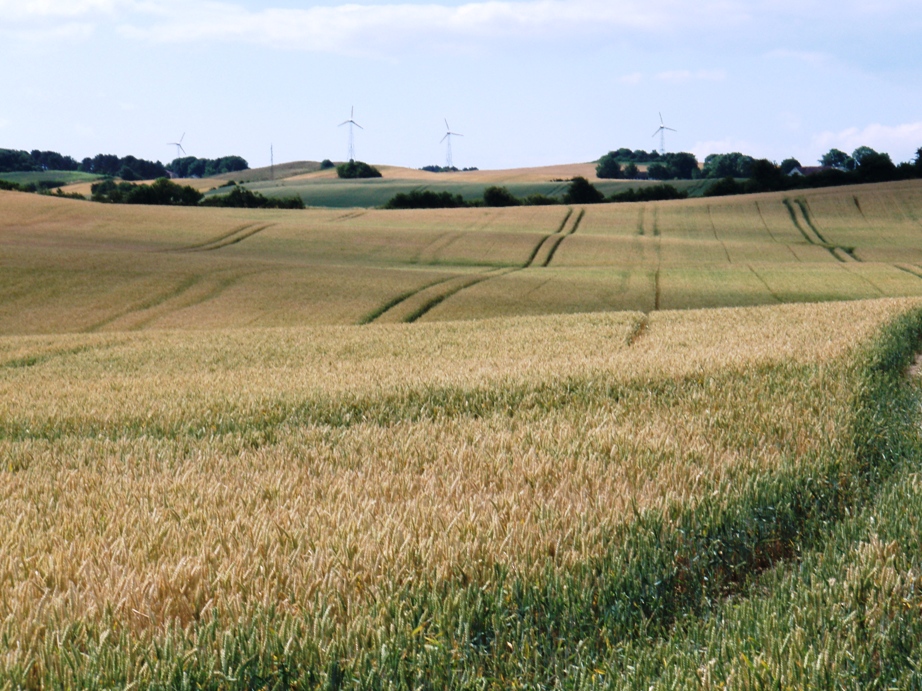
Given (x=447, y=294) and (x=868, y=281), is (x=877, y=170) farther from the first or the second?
(x=447, y=294)

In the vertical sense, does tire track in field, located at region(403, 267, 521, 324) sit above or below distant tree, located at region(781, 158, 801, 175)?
below

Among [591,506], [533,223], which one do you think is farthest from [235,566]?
[533,223]

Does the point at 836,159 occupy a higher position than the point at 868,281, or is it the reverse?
the point at 836,159

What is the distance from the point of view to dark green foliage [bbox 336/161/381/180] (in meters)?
163

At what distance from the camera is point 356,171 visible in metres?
165

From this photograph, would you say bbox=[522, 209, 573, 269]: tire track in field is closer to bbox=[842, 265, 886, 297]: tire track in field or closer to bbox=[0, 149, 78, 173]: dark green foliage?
bbox=[842, 265, 886, 297]: tire track in field

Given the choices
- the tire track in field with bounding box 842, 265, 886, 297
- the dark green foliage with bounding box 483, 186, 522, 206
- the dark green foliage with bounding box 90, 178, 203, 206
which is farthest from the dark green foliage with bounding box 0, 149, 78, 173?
the tire track in field with bounding box 842, 265, 886, 297

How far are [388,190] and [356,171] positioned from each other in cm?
4053

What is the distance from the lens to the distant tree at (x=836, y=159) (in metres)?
172

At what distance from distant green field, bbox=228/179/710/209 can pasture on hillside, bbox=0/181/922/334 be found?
33280mm

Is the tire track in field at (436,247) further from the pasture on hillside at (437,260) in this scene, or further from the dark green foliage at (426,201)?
the dark green foliage at (426,201)

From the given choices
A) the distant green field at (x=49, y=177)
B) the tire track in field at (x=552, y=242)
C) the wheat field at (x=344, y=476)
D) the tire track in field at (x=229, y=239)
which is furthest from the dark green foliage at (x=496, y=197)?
the distant green field at (x=49, y=177)

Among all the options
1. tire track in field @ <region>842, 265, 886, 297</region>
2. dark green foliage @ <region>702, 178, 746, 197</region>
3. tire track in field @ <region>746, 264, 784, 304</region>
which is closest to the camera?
tire track in field @ <region>746, 264, 784, 304</region>

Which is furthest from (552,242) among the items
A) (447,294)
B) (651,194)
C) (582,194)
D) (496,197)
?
(651,194)
